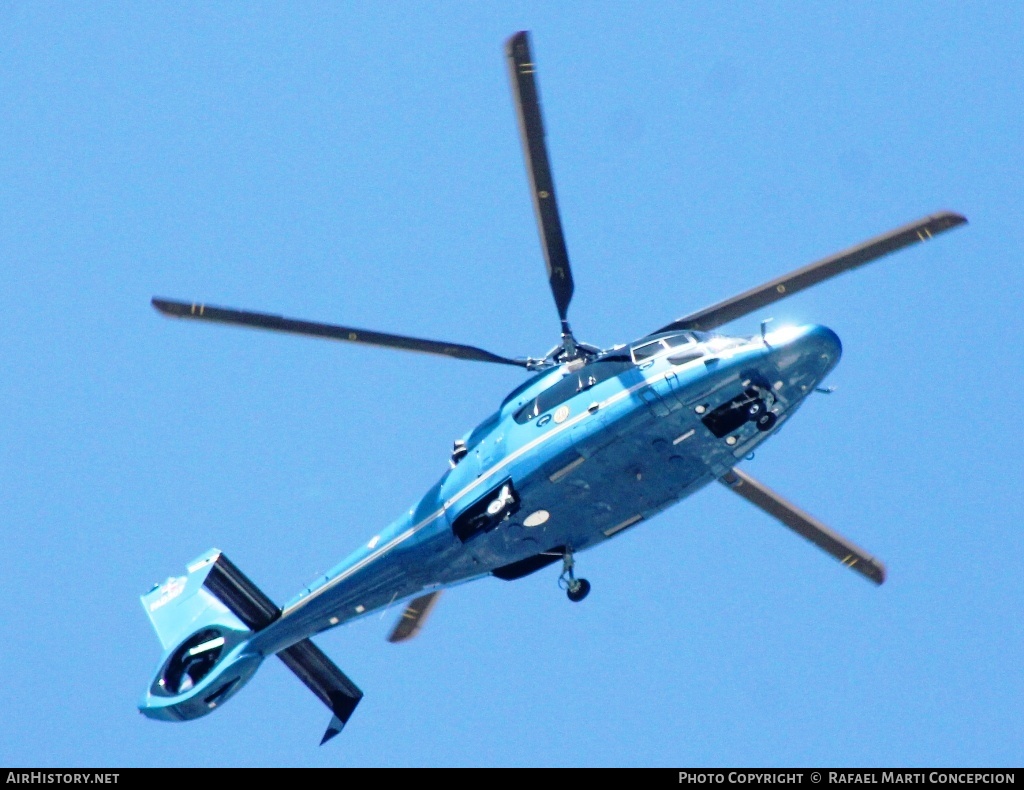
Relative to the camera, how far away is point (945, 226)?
20797mm

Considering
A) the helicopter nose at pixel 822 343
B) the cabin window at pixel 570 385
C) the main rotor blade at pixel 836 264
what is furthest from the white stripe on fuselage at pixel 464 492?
the helicopter nose at pixel 822 343

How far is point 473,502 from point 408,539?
1.72 m

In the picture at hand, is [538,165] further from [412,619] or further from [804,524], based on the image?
[412,619]

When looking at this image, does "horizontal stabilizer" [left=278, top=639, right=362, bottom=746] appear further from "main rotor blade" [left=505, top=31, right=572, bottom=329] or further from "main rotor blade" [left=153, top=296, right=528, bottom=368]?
"main rotor blade" [left=505, top=31, right=572, bottom=329]

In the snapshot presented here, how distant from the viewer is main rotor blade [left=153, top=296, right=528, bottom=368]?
2275 centimetres

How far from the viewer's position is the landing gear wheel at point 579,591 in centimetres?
2411

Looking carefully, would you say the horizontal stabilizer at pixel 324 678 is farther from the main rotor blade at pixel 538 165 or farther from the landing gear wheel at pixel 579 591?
the main rotor blade at pixel 538 165

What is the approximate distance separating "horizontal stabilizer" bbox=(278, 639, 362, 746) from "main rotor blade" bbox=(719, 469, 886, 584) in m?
8.43

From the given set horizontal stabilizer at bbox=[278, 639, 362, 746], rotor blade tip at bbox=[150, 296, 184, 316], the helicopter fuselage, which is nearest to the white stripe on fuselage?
the helicopter fuselage

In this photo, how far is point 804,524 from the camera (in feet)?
82.8

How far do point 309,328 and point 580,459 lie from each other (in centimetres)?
510

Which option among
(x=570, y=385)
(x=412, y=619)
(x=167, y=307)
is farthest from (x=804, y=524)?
(x=167, y=307)
